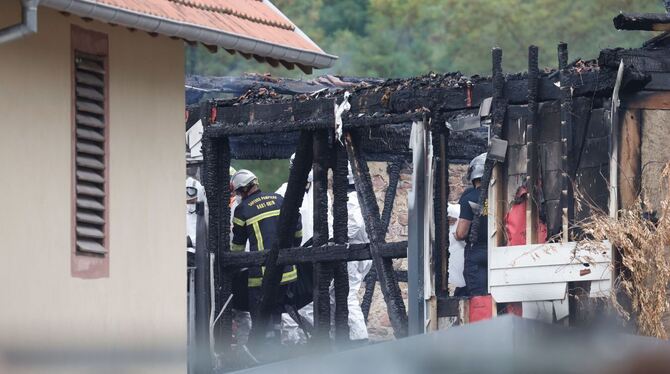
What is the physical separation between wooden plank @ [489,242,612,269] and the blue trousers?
2.69 feet

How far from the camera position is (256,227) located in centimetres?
1402

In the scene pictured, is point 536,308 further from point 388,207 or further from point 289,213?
point 388,207

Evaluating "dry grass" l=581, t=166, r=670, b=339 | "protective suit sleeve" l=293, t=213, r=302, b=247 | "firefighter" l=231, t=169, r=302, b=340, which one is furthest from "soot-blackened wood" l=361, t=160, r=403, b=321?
"dry grass" l=581, t=166, r=670, b=339

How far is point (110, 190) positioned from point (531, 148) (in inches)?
134

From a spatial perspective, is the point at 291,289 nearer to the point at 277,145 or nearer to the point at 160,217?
the point at 277,145

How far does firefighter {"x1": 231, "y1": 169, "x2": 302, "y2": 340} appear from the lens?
45.6 feet

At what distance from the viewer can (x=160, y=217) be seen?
10.5 meters

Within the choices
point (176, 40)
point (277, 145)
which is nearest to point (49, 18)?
point (176, 40)

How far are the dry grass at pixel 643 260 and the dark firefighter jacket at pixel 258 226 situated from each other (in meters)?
3.69

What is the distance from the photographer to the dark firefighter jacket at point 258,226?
14.0 m

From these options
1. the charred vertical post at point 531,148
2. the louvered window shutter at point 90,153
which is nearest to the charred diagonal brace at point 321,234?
the charred vertical post at point 531,148

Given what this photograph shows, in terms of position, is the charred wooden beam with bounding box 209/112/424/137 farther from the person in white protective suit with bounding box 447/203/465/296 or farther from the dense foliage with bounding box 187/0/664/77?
the dense foliage with bounding box 187/0/664/77

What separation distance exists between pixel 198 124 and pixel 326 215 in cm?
170

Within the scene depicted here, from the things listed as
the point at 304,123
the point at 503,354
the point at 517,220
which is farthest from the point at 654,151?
the point at 503,354
